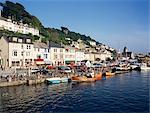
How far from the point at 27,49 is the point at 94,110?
5314 centimetres

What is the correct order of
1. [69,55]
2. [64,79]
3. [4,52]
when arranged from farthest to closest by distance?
[69,55]
[4,52]
[64,79]

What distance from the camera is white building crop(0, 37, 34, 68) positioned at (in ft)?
262

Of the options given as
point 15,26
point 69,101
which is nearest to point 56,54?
point 15,26

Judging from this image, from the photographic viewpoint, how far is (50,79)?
2542 inches

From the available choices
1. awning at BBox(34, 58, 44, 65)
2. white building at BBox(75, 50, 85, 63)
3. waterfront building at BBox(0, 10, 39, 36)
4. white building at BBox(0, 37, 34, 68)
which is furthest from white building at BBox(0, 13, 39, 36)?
awning at BBox(34, 58, 44, 65)

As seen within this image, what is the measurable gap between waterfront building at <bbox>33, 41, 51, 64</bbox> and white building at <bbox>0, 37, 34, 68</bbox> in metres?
2.74

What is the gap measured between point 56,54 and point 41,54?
31.0 ft

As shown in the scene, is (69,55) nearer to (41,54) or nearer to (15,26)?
(41,54)

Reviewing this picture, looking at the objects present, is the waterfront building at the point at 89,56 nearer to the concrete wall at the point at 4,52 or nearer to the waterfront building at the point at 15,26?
the waterfront building at the point at 15,26

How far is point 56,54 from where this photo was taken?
102125 mm

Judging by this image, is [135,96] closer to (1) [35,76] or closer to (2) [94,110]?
(2) [94,110]

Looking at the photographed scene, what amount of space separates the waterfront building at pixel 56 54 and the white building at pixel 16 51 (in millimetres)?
12713

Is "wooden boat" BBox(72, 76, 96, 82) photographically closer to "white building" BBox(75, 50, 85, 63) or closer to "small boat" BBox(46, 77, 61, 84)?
"small boat" BBox(46, 77, 61, 84)

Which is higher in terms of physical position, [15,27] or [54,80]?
[15,27]
